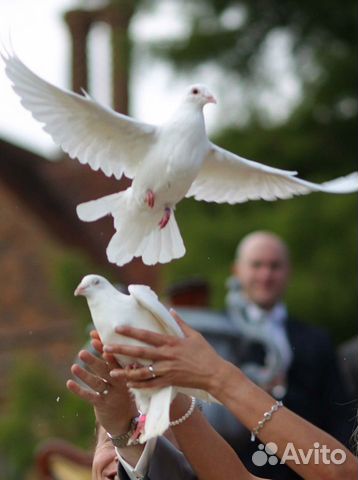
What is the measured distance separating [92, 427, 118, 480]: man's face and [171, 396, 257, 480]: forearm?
0.29 metres

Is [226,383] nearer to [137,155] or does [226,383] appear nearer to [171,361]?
[171,361]

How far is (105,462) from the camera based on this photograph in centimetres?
308

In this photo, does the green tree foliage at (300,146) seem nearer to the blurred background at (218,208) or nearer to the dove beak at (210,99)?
the blurred background at (218,208)

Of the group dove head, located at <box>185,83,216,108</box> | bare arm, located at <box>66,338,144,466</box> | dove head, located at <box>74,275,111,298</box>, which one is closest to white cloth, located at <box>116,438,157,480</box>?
bare arm, located at <box>66,338,144,466</box>

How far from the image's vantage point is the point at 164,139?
2732 millimetres

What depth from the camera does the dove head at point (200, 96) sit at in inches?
107

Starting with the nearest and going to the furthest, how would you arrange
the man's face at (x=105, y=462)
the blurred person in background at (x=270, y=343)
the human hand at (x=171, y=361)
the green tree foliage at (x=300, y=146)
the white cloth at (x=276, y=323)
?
1. the human hand at (x=171, y=361)
2. the man's face at (x=105, y=462)
3. the blurred person in background at (x=270, y=343)
4. the white cloth at (x=276, y=323)
5. the green tree foliage at (x=300, y=146)

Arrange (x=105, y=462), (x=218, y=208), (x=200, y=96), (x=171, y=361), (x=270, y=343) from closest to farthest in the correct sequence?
1. (x=171, y=361)
2. (x=200, y=96)
3. (x=105, y=462)
4. (x=270, y=343)
5. (x=218, y=208)

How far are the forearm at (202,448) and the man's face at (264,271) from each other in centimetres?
262

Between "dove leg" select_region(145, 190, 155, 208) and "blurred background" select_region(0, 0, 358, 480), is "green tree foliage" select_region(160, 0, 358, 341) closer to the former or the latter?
"blurred background" select_region(0, 0, 358, 480)

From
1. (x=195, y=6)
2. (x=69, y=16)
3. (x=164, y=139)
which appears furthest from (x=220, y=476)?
(x=69, y=16)

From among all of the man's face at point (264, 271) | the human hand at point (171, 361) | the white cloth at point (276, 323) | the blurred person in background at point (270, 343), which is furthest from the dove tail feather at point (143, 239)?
the man's face at point (264, 271)

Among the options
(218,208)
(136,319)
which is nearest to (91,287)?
(136,319)

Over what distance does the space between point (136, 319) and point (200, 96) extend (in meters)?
0.54
